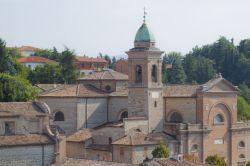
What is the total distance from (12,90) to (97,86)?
7375 mm

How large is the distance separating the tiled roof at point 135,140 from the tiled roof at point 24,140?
8.50m

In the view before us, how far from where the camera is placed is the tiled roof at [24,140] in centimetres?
4216

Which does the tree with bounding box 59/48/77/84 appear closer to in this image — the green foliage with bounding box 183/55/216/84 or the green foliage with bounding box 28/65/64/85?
the green foliage with bounding box 28/65/64/85

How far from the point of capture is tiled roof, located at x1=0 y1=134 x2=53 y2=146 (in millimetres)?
42159

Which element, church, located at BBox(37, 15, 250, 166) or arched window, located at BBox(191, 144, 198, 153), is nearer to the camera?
church, located at BBox(37, 15, 250, 166)

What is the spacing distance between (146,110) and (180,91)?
12.8 ft

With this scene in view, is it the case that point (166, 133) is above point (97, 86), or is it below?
below

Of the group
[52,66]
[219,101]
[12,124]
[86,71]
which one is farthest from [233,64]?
[12,124]

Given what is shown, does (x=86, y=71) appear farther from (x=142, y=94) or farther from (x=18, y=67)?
(x=142, y=94)

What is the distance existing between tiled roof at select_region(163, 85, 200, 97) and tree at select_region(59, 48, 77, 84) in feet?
97.8

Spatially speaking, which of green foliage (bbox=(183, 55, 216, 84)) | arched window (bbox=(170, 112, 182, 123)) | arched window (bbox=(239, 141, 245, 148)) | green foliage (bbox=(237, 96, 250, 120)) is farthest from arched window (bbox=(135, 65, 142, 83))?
green foliage (bbox=(183, 55, 216, 84))

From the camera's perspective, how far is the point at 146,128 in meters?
55.2

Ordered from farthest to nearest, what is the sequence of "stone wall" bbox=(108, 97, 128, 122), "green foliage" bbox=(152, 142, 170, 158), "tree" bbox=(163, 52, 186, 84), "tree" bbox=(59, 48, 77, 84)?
1. "tree" bbox=(163, 52, 186, 84)
2. "tree" bbox=(59, 48, 77, 84)
3. "stone wall" bbox=(108, 97, 128, 122)
4. "green foliage" bbox=(152, 142, 170, 158)

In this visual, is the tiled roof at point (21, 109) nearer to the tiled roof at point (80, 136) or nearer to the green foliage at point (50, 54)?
the tiled roof at point (80, 136)
